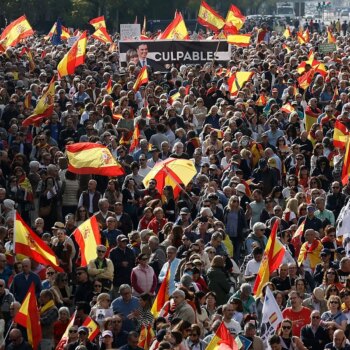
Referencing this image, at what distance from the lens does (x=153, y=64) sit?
40031 mm

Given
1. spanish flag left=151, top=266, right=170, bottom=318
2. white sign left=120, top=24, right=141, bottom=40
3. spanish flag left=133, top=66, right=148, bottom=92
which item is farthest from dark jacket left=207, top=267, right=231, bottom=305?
white sign left=120, top=24, right=141, bottom=40

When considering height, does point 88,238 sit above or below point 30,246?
below

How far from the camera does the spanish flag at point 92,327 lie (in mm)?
18489

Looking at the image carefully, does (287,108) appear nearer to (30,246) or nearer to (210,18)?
(30,246)

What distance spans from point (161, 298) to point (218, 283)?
1186 millimetres

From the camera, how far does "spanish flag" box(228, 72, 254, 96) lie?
35.8 meters

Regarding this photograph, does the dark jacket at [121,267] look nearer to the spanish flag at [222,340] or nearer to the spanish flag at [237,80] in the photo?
the spanish flag at [222,340]

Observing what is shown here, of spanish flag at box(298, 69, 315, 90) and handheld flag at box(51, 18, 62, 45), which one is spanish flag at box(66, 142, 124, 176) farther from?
handheld flag at box(51, 18, 62, 45)

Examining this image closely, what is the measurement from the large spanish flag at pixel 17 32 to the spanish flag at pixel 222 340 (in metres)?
26.3

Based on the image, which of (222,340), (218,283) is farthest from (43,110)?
(222,340)

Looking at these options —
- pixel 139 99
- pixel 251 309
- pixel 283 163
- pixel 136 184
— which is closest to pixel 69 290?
pixel 251 309

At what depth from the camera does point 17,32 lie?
43000 millimetres

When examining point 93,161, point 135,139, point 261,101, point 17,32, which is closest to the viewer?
point 93,161

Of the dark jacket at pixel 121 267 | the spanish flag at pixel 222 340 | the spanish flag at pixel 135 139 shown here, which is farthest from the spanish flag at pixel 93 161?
the spanish flag at pixel 222 340
